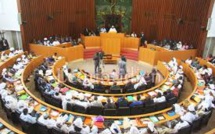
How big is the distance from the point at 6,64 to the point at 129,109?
7870 mm

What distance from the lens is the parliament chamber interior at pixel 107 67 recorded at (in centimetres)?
789

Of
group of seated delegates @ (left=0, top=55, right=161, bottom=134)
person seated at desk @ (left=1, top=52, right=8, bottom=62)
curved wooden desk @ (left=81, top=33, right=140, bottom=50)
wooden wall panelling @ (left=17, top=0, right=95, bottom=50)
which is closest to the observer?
group of seated delegates @ (left=0, top=55, right=161, bottom=134)

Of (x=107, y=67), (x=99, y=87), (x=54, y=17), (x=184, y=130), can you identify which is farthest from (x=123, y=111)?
(x=54, y=17)

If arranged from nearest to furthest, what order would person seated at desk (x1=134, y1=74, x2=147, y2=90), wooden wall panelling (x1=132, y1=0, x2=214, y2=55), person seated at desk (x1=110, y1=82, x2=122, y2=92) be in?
person seated at desk (x1=110, y1=82, x2=122, y2=92) < person seated at desk (x1=134, y1=74, x2=147, y2=90) < wooden wall panelling (x1=132, y1=0, x2=214, y2=55)

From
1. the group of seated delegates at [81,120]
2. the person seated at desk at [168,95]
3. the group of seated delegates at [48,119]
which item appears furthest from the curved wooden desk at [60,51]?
the person seated at desk at [168,95]

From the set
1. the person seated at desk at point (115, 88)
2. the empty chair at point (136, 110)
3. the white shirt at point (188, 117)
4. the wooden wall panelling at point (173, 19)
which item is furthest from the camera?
the wooden wall panelling at point (173, 19)

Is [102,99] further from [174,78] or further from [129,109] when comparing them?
[174,78]

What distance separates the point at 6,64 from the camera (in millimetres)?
12883

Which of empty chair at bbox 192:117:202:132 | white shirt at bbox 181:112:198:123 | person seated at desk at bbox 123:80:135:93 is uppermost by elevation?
white shirt at bbox 181:112:198:123

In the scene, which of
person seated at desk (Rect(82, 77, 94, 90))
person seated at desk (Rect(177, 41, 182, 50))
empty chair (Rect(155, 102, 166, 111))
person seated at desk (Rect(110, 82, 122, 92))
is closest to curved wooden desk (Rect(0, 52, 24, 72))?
person seated at desk (Rect(82, 77, 94, 90))

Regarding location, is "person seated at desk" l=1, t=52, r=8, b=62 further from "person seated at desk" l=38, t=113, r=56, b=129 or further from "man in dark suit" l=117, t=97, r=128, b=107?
"man in dark suit" l=117, t=97, r=128, b=107

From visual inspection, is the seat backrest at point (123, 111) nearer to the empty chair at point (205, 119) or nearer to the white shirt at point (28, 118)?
the empty chair at point (205, 119)

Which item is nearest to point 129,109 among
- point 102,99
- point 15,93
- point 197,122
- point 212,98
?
point 102,99

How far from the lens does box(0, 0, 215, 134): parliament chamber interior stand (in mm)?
7887
